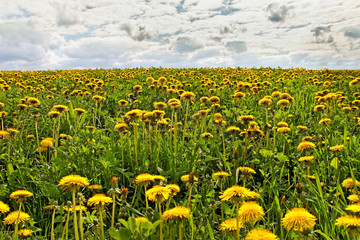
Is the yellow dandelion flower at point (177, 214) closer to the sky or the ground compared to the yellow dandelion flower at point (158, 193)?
closer to the ground

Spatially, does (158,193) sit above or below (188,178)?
above

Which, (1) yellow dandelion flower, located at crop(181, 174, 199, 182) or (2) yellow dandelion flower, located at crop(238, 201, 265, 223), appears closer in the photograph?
(2) yellow dandelion flower, located at crop(238, 201, 265, 223)

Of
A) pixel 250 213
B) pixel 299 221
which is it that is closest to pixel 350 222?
pixel 299 221

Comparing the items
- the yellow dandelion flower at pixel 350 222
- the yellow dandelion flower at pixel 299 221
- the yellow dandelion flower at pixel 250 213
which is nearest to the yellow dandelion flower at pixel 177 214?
the yellow dandelion flower at pixel 250 213

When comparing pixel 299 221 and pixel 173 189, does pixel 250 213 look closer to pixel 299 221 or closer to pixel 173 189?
pixel 299 221

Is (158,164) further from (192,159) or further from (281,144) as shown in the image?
(281,144)

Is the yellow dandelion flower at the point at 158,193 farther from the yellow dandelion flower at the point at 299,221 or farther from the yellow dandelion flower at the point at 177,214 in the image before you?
the yellow dandelion flower at the point at 299,221

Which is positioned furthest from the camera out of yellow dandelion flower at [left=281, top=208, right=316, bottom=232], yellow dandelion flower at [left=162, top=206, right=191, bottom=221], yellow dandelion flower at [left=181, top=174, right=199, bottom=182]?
yellow dandelion flower at [left=181, top=174, right=199, bottom=182]

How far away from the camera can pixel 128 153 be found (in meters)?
3.14

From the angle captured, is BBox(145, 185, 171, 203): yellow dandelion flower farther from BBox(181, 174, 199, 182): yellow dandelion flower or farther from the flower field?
BBox(181, 174, 199, 182): yellow dandelion flower

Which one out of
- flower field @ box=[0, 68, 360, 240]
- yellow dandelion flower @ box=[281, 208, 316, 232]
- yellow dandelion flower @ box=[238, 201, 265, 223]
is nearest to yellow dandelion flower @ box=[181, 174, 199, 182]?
flower field @ box=[0, 68, 360, 240]

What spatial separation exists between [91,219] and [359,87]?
8.50 m

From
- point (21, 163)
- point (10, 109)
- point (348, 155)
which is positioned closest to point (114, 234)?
point (21, 163)

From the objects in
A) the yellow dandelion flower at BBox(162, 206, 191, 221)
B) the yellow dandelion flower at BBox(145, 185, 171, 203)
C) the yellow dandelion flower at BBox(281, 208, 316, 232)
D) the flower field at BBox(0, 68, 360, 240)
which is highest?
the yellow dandelion flower at BBox(145, 185, 171, 203)
